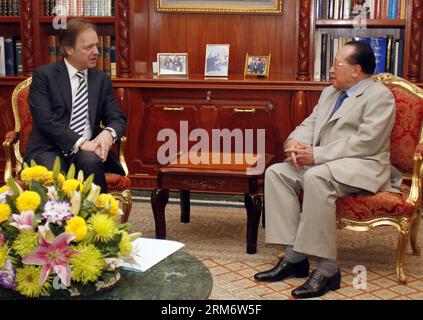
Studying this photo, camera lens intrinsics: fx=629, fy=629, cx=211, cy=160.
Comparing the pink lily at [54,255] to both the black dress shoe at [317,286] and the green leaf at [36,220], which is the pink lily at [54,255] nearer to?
the green leaf at [36,220]

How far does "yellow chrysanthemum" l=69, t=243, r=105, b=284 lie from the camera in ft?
5.79

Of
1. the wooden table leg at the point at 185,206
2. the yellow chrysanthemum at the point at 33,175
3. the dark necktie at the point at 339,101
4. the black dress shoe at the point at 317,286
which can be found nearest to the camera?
the yellow chrysanthemum at the point at 33,175

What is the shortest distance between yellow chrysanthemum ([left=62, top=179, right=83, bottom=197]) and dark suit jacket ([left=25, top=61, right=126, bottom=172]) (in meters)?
1.36

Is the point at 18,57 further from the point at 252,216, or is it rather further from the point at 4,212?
the point at 4,212

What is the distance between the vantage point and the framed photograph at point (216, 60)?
14.9 ft

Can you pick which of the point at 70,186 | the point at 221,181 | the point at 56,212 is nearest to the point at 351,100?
the point at 221,181

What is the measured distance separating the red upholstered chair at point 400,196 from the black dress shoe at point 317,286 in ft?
0.90

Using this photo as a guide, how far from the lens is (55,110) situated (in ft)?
11.0

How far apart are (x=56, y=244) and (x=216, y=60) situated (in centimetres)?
300

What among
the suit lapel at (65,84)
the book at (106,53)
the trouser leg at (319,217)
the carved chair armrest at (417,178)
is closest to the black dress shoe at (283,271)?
the trouser leg at (319,217)

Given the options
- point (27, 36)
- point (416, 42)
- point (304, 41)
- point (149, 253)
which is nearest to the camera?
point (149, 253)

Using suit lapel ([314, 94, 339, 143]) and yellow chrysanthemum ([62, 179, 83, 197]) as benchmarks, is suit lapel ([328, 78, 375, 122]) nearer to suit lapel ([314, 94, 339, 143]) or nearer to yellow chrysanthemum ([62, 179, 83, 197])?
suit lapel ([314, 94, 339, 143])

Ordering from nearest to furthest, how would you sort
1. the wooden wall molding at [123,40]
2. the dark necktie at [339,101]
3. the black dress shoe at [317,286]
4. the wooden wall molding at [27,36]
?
the black dress shoe at [317,286] → the dark necktie at [339,101] → the wooden wall molding at [123,40] → the wooden wall molding at [27,36]

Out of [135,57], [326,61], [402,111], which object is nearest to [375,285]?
[402,111]
